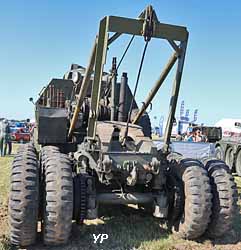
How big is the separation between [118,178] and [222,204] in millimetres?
1402

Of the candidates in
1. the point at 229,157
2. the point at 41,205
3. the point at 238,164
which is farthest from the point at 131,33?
the point at 229,157

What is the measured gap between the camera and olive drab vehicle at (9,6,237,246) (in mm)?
4832

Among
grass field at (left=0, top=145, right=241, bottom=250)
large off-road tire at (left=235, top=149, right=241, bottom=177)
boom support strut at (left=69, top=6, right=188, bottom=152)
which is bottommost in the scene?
grass field at (left=0, top=145, right=241, bottom=250)

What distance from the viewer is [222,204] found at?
211 inches

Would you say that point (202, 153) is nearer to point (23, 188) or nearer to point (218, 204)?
point (218, 204)

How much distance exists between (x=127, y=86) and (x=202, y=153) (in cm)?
818

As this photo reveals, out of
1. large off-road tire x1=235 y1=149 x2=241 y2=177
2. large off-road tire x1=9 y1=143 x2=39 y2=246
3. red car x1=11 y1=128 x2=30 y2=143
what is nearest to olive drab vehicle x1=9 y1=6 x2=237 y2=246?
large off-road tire x1=9 y1=143 x2=39 y2=246

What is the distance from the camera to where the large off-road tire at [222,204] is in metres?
5.34

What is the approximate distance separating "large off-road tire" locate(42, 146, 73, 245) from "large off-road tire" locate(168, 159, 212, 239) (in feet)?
4.99

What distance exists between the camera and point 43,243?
16.7 feet

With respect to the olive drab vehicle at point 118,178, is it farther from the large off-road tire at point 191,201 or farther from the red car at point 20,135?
the red car at point 20,135

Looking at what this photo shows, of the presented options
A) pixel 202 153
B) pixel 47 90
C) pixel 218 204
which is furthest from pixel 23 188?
pixel 202 153

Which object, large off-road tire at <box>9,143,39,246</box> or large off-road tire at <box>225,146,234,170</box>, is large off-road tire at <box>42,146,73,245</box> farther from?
large off-road tire at <box>225,146,234,170</box>

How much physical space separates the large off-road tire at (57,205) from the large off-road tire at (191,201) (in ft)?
4.99
